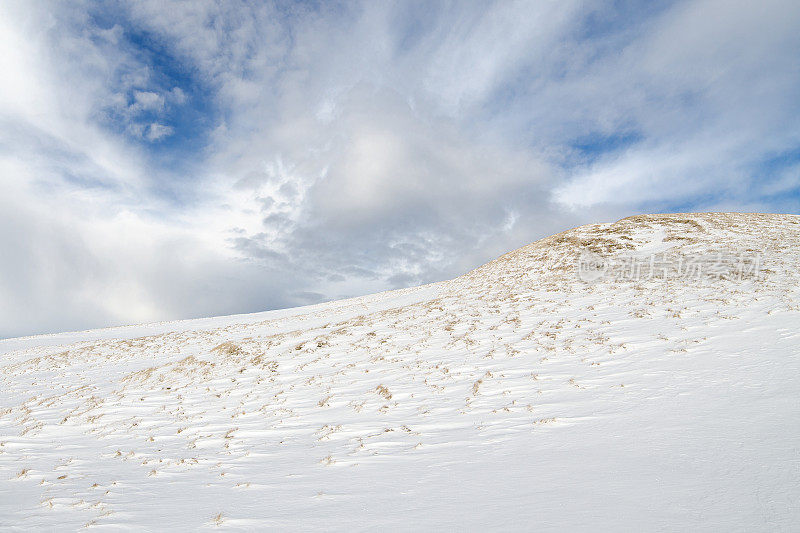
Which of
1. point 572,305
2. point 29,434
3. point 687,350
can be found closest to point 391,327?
point 572,305

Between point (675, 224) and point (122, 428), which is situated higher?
point (675, 224)

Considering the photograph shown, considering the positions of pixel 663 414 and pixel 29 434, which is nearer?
pixel 663 414

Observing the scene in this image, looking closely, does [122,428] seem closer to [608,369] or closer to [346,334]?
[346,334]

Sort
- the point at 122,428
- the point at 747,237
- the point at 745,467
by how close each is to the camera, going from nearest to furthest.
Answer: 1. the point at 745,467
2. the point at 122,428
3. the point at 747,237

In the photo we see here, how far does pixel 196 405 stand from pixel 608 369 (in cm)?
1063

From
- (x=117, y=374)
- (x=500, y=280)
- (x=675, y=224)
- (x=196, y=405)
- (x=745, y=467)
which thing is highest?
(x=675, y=224)

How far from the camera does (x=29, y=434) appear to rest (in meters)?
9.07

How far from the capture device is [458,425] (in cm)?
679

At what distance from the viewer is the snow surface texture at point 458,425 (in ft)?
13.3

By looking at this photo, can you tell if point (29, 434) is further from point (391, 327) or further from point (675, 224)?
point (675, 224)

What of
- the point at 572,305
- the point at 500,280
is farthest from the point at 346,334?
the point at 500,280

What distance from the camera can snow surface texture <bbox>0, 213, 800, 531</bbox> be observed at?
404cm

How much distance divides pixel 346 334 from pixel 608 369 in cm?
1002

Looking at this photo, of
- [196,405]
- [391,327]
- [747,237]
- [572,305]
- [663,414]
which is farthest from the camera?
[747,237]
